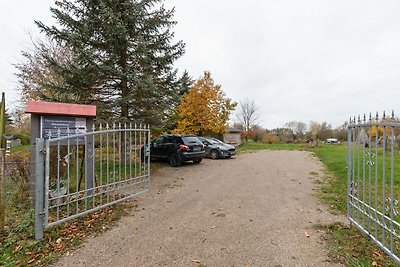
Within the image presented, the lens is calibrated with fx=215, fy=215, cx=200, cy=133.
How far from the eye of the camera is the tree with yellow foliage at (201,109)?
16969 millimetres

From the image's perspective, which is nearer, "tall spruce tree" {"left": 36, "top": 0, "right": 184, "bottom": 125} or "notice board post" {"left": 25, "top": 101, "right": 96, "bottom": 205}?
"notice board post" {"left": 25, "top": 101, "right": 96, "bottom": 205}

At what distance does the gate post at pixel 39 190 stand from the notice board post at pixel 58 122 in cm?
48

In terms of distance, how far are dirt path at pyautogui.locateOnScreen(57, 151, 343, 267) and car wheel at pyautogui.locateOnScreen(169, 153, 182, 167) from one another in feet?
13.6

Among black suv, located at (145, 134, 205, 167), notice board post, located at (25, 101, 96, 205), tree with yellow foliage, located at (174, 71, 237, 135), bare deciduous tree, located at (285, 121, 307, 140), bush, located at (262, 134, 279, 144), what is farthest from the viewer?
bare deciduous tree, located at (285, 121, 307, 140)

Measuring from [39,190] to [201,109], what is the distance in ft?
47.5

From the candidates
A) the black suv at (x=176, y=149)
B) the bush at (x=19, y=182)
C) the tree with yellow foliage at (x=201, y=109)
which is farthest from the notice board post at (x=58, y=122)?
the tree with yellow foliage at (x=201, y=109)

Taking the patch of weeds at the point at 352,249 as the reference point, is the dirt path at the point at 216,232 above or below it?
below

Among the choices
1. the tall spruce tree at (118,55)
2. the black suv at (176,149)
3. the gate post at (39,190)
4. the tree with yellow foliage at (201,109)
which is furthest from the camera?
the tree with yellow foliage at (201,109)

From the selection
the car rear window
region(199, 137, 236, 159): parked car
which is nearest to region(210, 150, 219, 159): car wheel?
region(199, 137, 236, 159): parked car

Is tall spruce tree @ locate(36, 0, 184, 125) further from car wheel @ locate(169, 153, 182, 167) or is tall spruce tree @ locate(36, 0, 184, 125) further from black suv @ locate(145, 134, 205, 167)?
car wheel @ locate(169, 153, 182, 167)

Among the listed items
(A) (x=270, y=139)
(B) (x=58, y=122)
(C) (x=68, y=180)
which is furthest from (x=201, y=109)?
(A) (x=270, y=139)

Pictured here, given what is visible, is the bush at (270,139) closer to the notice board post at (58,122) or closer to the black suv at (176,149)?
the black suv at (176,149)

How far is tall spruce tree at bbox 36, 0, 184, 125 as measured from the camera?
26.5 ft

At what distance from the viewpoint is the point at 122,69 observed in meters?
8.62
